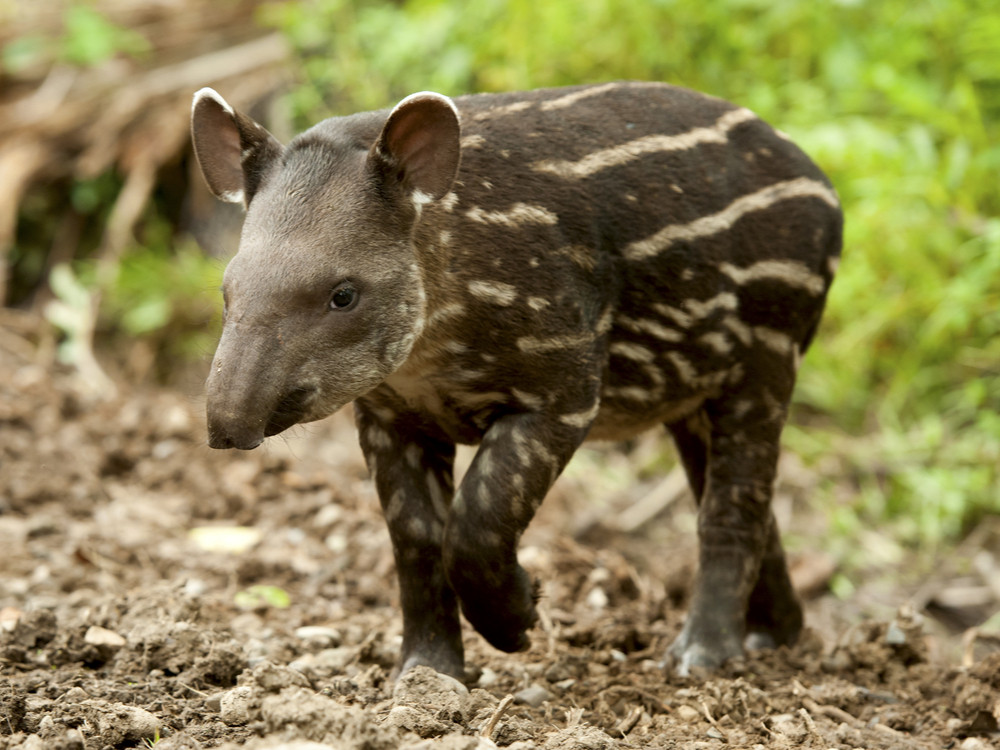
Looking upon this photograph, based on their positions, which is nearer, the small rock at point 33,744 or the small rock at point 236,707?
the small rock at point 33,744

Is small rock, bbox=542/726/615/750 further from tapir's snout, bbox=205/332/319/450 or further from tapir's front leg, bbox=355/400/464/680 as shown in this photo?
tapir's snout, bbox=205/332/319/450

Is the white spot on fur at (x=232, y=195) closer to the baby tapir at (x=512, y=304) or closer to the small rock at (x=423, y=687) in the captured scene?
the baby tapir at (x=512, y=304)

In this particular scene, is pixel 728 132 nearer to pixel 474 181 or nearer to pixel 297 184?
pixel 474 181

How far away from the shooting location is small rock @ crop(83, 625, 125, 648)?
4.19m

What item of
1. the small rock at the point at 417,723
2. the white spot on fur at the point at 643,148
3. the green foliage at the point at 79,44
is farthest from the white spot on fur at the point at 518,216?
the green foliage at the point at 79,44

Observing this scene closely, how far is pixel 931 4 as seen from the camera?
8109mm

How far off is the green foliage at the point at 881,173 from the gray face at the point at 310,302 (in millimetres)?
4445

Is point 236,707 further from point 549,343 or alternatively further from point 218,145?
point 218,145

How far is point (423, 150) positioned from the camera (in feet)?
12.4

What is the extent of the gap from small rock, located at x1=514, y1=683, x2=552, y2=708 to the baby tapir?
19 cm

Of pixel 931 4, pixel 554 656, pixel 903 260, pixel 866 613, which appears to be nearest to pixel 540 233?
pixel 554 656

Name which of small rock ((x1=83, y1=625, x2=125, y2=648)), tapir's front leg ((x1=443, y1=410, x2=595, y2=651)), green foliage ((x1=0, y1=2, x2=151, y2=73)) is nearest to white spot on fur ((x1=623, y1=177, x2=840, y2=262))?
tapir's front leg ((x1=443, y1=410, x2=595, y2=651))

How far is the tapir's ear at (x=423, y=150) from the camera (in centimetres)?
377

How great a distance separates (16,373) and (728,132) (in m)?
5.99
